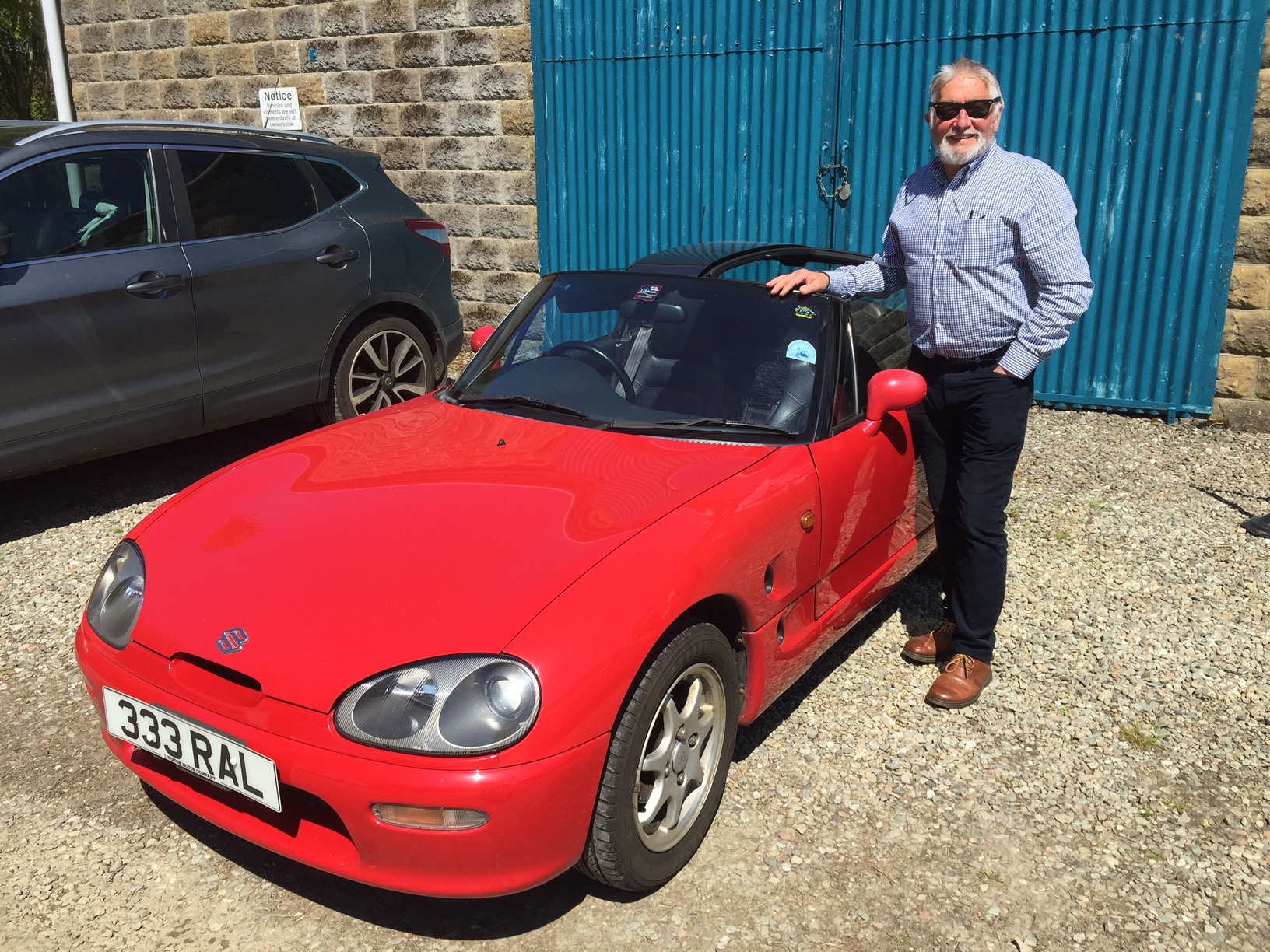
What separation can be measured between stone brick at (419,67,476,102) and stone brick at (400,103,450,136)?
0.07 metres

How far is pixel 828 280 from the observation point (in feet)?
12.0

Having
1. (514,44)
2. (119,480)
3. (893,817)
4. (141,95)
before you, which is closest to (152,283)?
(119,480)

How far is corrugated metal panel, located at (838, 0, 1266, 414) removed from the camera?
6430mm

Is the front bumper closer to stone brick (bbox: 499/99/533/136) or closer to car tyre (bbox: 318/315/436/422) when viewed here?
car tyre (bbox: 318/315/436/422)

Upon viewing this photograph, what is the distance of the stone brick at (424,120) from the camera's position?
9094 mm

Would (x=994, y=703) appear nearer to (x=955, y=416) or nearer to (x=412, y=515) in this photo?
(x=955, y=416)

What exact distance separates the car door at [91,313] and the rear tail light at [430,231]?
152 centimetres

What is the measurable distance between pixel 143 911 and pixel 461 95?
7.54 metres

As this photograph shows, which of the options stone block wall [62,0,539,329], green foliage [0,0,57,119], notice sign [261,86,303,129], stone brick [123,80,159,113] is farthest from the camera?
green foliage [0,0,57,119]

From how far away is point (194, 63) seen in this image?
10.3 meters

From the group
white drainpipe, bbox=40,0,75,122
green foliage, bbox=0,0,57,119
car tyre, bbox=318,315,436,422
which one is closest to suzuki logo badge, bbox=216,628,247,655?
car tyre, bbox=318,315,436,422

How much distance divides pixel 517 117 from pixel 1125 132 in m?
4.54

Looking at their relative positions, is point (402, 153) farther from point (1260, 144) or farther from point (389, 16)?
point (1260, 144)

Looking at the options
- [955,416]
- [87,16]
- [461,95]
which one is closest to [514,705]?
[955,416]
